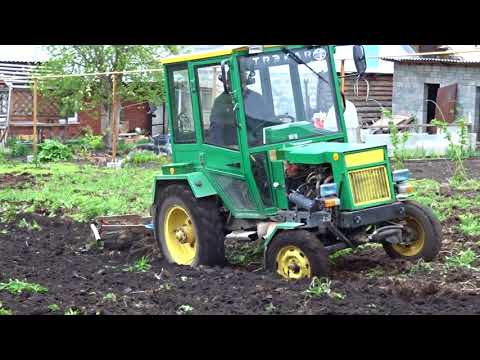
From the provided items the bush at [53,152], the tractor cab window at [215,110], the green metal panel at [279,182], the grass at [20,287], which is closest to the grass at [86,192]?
the bush at [53,152]

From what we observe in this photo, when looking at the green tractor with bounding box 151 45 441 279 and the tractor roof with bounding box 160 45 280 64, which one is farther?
the tractor roof with bounding box 160 45 280 64

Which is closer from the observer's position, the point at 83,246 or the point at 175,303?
the point at 175,303

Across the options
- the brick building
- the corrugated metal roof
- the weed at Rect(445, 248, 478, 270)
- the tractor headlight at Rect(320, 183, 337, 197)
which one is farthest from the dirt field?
the brick building

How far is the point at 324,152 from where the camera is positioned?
823cm

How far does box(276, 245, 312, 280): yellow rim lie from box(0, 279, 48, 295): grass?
7.03 feet

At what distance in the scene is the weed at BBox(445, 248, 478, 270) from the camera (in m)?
8.40

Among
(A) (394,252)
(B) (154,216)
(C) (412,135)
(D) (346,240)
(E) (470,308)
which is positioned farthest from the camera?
(C) (412,135)

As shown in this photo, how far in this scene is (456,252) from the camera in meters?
9.05

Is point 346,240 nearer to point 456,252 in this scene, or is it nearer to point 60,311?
point 456,252

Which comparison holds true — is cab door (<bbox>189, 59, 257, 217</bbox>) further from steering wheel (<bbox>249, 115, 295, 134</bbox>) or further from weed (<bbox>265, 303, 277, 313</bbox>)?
weed (<bbox>265, 303, 277, 313</bbox>)

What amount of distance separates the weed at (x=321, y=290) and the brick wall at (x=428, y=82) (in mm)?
18213

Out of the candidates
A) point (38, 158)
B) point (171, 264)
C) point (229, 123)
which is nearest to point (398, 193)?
point (229, 123)

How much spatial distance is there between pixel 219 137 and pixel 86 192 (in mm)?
6778

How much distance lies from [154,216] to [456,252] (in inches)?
130
